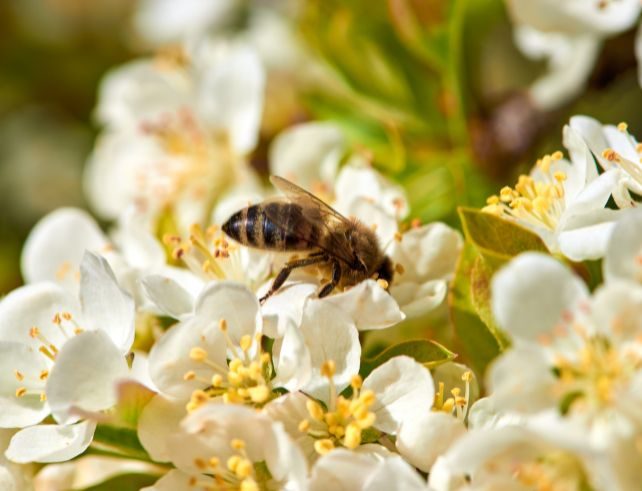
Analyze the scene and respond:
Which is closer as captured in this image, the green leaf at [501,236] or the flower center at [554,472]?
the flower center at [554,472]

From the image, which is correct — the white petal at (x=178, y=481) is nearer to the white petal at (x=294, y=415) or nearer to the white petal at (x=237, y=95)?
the white petal at (x=294, y=415)

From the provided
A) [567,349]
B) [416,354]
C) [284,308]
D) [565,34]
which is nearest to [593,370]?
[567,349]

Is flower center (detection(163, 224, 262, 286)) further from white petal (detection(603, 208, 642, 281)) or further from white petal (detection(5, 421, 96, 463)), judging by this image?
white petal (detection(603, 208, 642, 281))

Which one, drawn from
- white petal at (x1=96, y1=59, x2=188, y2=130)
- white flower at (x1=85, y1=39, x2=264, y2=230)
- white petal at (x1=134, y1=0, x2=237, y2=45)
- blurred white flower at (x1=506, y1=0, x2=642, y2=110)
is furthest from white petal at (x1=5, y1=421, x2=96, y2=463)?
white petal at (x1=134, y1=0, x2=237, y2=45)

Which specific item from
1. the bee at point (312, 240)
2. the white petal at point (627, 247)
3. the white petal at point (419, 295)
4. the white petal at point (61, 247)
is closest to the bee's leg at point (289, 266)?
the bee at point (312, 240)

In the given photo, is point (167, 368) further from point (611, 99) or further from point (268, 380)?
point (611, 99)

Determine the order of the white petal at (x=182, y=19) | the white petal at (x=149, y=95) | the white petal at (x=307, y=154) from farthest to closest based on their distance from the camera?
the white petal at (x=182, y=19), the white petal at (x=149, y=95), the white petal at (x=307, y=154)

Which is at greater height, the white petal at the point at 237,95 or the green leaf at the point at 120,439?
the white petal at the point at 237,95

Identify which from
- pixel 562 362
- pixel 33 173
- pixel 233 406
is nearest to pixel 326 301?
pixel 233 406
